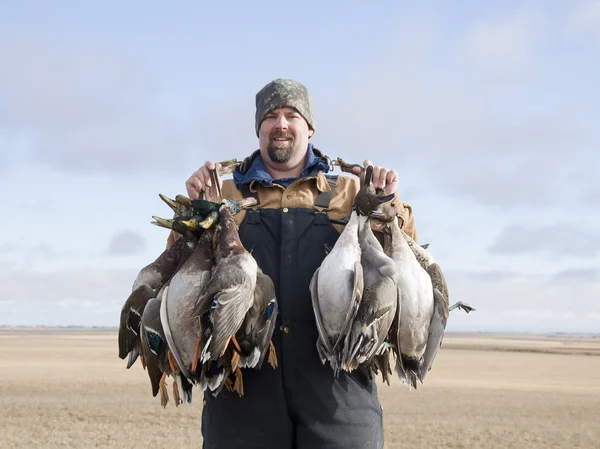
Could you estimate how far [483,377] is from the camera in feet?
91.9

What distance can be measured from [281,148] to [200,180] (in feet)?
2.10

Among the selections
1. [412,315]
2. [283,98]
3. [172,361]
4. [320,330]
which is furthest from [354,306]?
[283,98]

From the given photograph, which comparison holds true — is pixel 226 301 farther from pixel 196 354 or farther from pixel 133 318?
pixel 133 318

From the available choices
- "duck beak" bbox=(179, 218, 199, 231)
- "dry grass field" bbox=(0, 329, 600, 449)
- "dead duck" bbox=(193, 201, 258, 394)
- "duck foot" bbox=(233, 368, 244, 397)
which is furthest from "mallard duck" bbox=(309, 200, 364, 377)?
"dry grass field" bbox=(0, 329, 600, 449)

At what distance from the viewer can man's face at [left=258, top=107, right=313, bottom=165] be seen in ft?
18.3

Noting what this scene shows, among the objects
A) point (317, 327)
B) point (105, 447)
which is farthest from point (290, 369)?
point (105, 447)

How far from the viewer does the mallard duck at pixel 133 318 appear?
519cm

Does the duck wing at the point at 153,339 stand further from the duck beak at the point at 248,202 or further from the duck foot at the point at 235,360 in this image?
the duck beak at the point at 248,202

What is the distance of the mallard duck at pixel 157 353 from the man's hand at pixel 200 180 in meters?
0.91

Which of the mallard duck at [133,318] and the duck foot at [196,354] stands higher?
the mallard duck at [133,318]

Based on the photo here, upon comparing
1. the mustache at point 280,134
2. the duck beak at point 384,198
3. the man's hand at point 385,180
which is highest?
the mustache at point 280,134

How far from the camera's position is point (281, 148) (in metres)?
5.57

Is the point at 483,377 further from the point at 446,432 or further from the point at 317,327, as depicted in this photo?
the point at 317,327

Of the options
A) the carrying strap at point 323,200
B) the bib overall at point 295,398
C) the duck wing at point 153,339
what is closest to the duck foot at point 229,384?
the bib overall at point 295,398
